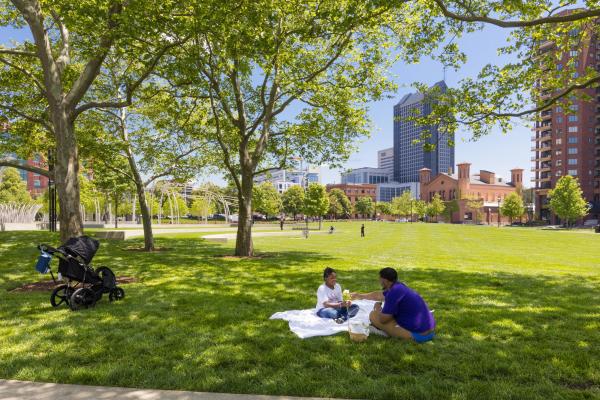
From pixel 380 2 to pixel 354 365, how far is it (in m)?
8.25

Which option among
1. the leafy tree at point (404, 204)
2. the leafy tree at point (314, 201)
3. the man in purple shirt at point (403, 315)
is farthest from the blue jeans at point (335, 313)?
the leafy tree at point (404, 204)

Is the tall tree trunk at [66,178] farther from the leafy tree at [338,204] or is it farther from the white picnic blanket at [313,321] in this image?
the leafy tree at [338,204]

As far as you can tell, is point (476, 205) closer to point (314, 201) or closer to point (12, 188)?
point (314, 201)

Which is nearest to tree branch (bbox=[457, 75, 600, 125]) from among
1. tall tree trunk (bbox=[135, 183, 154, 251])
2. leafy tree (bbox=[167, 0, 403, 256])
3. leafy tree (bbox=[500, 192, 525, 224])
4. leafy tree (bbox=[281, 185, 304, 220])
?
leafy tree (bbox=[167, 0, 403, 256])

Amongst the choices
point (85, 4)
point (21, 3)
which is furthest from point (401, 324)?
point (21, 3)

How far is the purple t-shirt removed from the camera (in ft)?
19.1

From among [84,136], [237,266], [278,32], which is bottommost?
[237,266]

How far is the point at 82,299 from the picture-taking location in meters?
7.92

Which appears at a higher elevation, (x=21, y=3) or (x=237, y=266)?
(x=21, y=3)

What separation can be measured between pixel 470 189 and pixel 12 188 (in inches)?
5092

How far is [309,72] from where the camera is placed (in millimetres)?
17203

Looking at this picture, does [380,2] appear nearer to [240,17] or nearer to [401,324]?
[240,17]

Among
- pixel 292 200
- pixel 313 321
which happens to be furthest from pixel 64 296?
pixel 292 200

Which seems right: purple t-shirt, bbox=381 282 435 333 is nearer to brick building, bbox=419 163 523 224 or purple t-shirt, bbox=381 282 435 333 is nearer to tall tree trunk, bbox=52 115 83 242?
tall tree trunk, bbox=52 115 83 242
